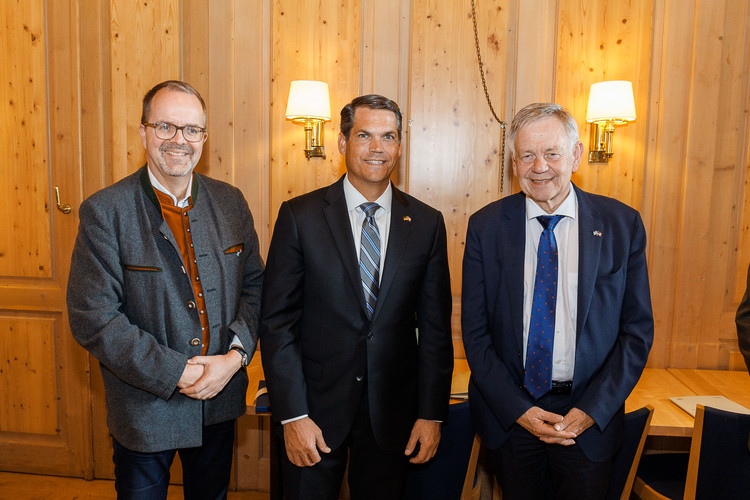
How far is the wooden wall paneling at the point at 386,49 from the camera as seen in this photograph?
292 centimetres

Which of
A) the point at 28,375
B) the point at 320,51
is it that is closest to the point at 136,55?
the point at 320,51

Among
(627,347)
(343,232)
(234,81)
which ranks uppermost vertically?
(234,81)

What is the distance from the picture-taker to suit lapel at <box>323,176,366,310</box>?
1.80m

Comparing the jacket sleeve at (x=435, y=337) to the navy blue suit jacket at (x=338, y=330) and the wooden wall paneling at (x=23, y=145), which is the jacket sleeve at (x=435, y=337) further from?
the wooden wall paneling at (x=23, y=145)

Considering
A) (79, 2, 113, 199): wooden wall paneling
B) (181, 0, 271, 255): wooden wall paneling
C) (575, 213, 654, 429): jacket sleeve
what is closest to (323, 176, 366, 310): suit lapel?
(575, 213, 654, 429): jacket sleeve

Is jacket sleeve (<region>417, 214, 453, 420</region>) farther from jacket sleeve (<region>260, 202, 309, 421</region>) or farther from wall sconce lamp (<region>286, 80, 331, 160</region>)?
wall sconce lamp (<region>286, 80, 331, 160</region>)

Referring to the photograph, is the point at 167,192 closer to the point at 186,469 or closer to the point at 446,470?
the point at 186,469

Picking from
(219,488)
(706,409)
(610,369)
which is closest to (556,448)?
(610,369)

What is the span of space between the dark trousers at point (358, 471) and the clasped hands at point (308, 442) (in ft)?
0.12

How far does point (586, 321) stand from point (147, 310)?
4.68ft

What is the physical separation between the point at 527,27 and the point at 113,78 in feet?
7.67

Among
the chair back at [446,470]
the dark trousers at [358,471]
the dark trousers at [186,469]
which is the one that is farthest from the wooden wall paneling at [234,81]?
the chair back at [446,470]

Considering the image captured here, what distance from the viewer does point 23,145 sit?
3180 millimetres

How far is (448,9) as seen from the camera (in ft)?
9.49
